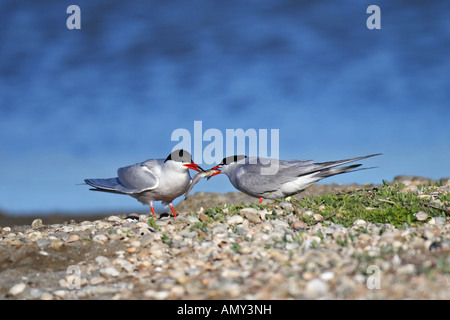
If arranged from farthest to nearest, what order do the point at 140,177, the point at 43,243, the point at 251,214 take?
the point at 140,177 < the point at 251,214 < the point at 43,243

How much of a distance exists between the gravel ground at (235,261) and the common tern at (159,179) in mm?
1545

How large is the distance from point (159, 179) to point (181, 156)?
63 centimetres

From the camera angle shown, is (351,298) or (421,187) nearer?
(351,298)

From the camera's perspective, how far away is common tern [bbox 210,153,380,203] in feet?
28.2

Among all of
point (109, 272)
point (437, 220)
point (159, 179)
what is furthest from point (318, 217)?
point (109, 272)

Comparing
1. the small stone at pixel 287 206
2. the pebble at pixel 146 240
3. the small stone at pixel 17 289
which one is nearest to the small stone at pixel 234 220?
the small stone at pixel 287 206

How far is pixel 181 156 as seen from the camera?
935cm

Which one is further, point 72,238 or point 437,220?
point 437,220

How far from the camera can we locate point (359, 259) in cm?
524

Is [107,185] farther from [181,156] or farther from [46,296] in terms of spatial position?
[46,296]

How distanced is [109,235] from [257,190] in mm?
2973

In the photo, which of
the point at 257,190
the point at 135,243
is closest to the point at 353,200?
the point at 257,190
